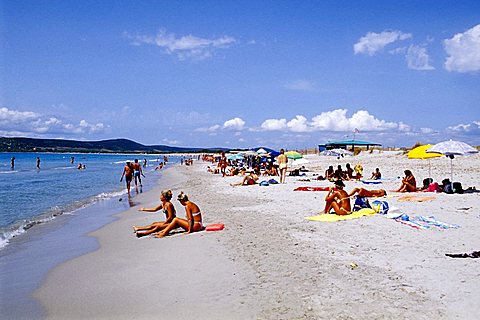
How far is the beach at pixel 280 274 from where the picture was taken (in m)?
4.32

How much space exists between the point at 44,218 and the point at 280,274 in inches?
353

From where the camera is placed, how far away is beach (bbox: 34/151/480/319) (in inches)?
170

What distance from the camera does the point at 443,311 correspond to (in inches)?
158

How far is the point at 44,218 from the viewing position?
11.9 m

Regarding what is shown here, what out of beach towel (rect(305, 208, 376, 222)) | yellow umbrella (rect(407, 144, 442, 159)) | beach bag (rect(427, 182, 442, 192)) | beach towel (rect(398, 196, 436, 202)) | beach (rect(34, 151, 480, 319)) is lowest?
beach (rect(34, 151, 480, 319))

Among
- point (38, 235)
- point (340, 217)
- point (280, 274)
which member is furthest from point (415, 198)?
point (38, 235)

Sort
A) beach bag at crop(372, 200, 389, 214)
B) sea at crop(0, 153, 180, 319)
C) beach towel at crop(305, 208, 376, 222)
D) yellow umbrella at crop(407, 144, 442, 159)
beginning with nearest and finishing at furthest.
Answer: sea at crop(0, 153, 180, 319) → beach towel at crop(305, 208, 376, 222) → beach bag at crop(372, 200, 389, 214) → yellow umbrella at crop(407, 144, 442, 159)

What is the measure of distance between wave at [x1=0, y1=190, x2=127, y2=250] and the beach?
7.09ft

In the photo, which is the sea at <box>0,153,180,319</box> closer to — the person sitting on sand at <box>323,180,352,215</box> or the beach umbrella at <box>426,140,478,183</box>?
the person sitting on sand at <box>323,180,352,215</box>

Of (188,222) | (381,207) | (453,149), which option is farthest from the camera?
(453,149)

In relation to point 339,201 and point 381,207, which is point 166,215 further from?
point 381,207

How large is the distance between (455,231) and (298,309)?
4.50 meters

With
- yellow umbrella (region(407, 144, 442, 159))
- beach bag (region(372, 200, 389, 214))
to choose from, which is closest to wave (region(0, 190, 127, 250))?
beach bag (region(372, 200, 389, 214))

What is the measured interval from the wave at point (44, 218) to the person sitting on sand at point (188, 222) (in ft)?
10.9
